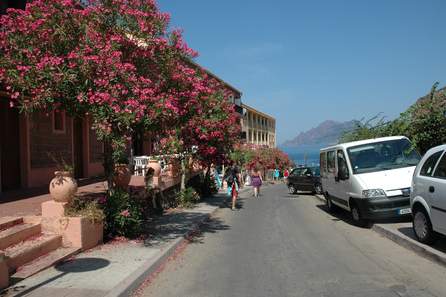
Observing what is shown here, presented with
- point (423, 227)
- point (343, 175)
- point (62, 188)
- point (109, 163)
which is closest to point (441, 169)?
point (423, 227)

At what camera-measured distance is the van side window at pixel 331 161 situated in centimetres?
1530

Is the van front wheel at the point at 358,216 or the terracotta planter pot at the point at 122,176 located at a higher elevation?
the terracotta planter pot at the point at 122,176

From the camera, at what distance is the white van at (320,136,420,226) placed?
1201 cm

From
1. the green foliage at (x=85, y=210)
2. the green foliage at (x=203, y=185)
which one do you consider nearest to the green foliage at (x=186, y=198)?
the green foliage at (x=203, y=185)

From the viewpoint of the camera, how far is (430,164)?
9055 mm

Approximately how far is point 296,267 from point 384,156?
20.1ft

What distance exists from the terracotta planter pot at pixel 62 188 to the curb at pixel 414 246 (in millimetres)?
6332

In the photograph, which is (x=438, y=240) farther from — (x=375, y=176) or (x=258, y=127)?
(x=258, y=127)

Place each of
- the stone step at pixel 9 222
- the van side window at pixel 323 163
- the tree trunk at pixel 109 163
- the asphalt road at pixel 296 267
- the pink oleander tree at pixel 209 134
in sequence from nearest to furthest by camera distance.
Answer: the asphalt road at pixel 296 267, the stone step at pixel 9 222, the tree trunk at pixel 109 163, the van side window at pixel 323 163, the pink oleander tree at pixel 209 134

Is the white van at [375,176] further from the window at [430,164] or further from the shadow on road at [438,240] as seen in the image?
the window at [430,164]

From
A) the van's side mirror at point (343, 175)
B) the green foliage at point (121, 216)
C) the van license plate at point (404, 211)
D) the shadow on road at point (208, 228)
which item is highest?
the van's side mirror at point (343, 175)

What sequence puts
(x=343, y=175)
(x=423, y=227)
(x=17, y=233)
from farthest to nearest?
1. (x=343, y=175)
2. (x=423, y=227)
3. (x=17, y=233)

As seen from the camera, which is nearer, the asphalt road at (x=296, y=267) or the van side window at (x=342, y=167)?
the asphalt road at (x=296, y=267)

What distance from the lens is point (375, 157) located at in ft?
43.6
